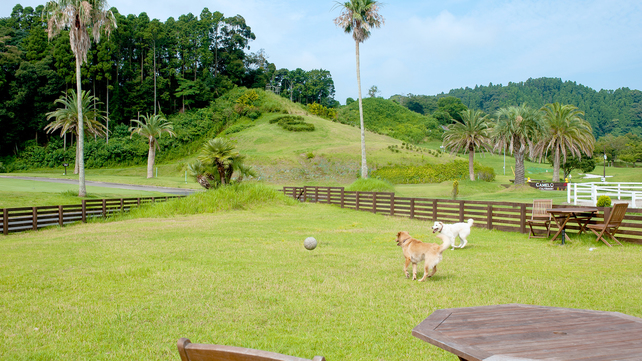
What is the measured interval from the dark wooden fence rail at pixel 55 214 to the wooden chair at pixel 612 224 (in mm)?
20101

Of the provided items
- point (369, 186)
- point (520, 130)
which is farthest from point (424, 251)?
point (520, 130)

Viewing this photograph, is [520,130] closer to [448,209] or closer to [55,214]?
[448,209]

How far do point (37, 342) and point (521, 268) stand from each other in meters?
8.10

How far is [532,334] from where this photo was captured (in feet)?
8.72

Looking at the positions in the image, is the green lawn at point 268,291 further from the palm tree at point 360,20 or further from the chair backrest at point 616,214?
the palm tree at point 360,20

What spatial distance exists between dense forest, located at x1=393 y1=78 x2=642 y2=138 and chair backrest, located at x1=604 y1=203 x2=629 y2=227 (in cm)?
12063

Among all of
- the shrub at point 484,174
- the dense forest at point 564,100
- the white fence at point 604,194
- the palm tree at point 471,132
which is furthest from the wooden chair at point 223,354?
the dense forest at point 564,100

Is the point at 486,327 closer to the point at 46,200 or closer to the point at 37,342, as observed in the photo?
the point at 37,342

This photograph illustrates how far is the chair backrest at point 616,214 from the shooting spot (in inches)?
423

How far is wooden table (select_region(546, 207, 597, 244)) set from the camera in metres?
11.4

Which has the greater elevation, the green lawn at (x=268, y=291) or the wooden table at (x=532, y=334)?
the wooden table at (x=532, y=334)

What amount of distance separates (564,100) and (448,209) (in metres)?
188

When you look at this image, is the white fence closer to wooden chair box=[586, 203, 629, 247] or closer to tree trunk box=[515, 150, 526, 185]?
wooden chair box=[586, 203, 629, 247]

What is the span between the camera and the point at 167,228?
15.5 meters
